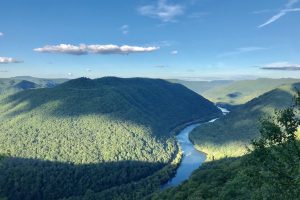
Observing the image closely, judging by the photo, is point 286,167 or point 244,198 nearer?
point 286,167

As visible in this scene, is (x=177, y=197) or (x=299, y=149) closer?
(x=299, y=149)

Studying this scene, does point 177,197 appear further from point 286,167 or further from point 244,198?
point 286,167

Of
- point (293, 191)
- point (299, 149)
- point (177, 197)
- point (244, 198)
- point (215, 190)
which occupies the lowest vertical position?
point (177, 197)

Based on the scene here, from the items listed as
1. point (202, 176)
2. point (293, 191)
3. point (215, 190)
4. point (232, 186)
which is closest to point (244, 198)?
point (232, 186)

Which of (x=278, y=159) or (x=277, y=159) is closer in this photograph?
(x=278, y=159)

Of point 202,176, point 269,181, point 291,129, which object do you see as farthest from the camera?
point 202,176

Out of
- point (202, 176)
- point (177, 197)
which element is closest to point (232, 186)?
point (177, 197)

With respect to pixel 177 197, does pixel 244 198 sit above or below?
above

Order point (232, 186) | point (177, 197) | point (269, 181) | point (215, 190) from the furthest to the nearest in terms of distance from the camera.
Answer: point (177, 197) < point (215, 190) < point (232, 186) < point (269, 181)

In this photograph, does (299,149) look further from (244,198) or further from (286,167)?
(244,198)
